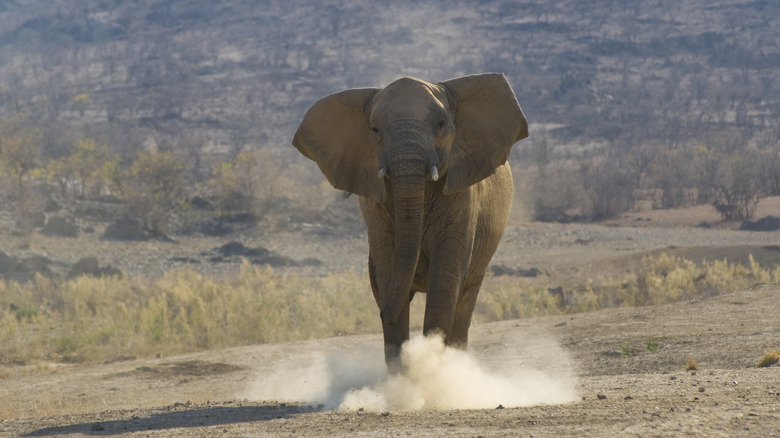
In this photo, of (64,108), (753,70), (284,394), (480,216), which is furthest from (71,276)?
(753,70)

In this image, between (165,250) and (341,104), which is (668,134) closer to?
(165,250)

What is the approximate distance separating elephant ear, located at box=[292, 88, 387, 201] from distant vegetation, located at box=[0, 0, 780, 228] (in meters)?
35.8

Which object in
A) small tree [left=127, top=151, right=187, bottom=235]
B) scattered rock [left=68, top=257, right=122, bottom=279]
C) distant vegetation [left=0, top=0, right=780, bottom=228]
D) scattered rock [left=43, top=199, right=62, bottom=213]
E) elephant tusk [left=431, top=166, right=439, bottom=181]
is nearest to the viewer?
elephant tusk [left=431, top=166, right=439, bottom=181]

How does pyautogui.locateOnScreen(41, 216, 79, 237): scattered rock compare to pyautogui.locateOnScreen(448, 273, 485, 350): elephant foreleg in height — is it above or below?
below

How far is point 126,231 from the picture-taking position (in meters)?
34.1

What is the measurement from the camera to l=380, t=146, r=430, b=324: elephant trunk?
23.2 ft

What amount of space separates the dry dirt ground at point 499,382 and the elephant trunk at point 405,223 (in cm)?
75

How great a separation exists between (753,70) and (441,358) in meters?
87.3

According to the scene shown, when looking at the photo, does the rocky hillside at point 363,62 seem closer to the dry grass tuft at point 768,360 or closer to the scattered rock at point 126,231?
the scattered rock at point 126,231

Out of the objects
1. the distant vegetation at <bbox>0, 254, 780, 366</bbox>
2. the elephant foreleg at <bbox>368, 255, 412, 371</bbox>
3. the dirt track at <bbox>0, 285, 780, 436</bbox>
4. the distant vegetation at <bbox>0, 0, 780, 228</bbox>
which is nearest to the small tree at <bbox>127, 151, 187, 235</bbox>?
the distant vegetation at <bbox>0, 0, 780, 228</bbox>

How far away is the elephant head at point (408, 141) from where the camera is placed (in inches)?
282

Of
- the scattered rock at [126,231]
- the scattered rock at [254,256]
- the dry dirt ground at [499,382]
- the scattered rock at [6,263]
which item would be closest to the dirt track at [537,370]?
the dry dirt ground at [499,382]

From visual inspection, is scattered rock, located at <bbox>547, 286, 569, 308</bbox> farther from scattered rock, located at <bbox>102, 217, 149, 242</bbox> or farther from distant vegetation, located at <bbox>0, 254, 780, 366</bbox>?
scattered rock, located at <bbox>102, 217, 149, 242</bbox>


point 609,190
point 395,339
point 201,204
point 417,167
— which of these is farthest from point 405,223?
point 609,190
